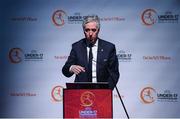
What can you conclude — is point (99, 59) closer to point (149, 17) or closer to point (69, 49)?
point (69, 49)

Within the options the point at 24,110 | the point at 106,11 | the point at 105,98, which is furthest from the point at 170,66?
the point at 105,98

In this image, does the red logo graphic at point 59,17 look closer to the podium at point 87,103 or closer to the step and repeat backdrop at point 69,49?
the step and repeat backdrop at point 69,49

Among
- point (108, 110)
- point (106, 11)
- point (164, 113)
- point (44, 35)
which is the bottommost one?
Answer: point (164, 113)

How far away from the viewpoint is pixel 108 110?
198 centimetres

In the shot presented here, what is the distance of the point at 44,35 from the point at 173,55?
1.61m

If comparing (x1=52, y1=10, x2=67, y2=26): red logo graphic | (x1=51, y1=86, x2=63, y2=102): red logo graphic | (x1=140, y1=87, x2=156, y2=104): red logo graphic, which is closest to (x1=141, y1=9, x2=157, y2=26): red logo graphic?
(x1=140, y1=87, x2=156, y2=104): red logo graphic

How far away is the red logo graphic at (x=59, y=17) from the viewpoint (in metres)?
4.35

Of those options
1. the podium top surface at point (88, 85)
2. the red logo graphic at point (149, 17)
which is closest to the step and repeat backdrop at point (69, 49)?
the red logo graphic at point (149, 17)

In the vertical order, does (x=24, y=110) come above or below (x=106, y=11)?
below

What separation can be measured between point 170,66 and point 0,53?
213 centimetres

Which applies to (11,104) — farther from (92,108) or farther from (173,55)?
(92,108)

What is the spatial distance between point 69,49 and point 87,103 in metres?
2.34

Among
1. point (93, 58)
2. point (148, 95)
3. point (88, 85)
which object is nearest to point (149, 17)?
point (148, 95)

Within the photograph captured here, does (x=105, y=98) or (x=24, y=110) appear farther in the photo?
(x=24, y=110)
